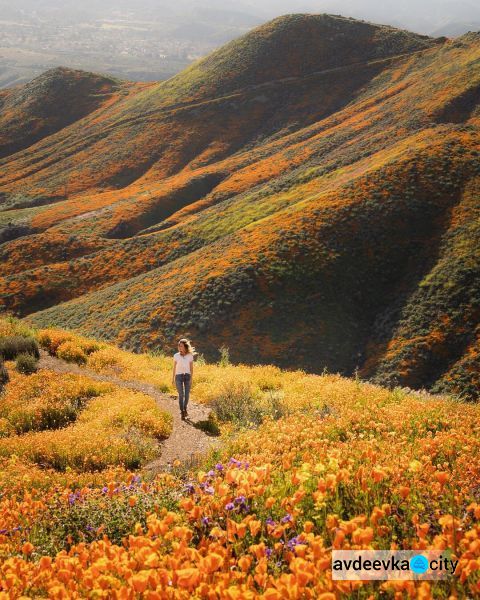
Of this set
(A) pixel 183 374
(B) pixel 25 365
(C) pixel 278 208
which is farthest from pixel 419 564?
(C) pixel 278 208

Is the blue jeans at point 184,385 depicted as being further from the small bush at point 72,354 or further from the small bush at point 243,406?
the small bush at point 72,354

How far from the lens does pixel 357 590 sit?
3402 millimetres

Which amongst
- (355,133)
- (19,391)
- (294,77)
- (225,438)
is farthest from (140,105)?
(225,438)

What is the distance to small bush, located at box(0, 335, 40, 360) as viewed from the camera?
62.8 feet

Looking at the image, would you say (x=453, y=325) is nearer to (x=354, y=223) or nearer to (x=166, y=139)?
(x=354, y=223)

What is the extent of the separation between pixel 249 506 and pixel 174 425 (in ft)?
27.2

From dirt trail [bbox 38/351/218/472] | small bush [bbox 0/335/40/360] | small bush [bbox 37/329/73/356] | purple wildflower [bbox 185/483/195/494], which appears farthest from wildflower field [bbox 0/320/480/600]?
small bush [bbox 37/329/73/356]

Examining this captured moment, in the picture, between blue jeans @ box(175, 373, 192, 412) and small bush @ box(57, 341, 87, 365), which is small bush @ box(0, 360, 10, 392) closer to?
small bush @ box(57, 341, 87, 365)

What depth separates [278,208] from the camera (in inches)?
1902

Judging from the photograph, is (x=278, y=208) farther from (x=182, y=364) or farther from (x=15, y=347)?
(x=182, y=364)

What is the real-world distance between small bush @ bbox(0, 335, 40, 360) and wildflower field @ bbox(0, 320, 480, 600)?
7.69 metres

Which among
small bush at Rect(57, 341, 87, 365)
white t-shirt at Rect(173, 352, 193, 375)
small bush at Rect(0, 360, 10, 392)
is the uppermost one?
white t-shirt at Rect(173, 352, 193, 375)

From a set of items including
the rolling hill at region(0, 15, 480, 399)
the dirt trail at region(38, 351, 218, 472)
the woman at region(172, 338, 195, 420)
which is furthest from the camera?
the rolling hill at region(0, 15, 480, 399)

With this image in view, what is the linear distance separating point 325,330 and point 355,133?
1621 inches
